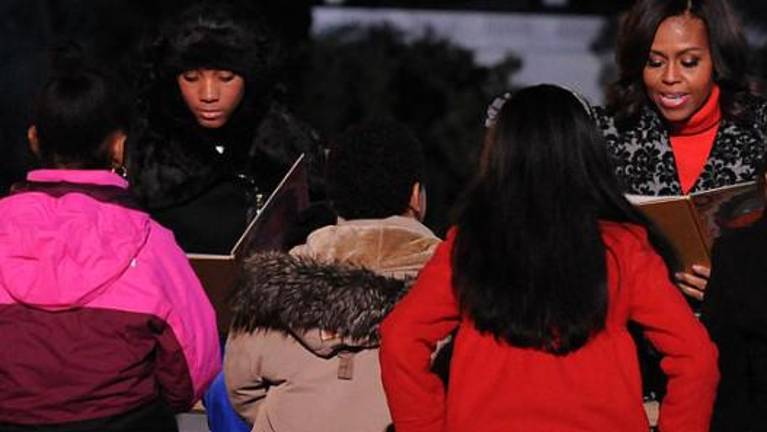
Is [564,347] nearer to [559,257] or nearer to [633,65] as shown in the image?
[559,257]

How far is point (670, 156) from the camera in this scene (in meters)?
3.95

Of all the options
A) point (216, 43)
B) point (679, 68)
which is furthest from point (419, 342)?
point (216, 43)

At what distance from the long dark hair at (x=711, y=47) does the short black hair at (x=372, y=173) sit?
73 cm

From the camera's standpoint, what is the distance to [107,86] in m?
3.58

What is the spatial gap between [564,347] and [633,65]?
3.82 ft

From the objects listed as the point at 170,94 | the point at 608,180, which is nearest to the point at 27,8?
the point at 170,94

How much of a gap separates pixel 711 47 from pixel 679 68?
0.35 ft

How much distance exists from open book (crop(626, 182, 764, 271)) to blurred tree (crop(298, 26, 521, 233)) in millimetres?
4950

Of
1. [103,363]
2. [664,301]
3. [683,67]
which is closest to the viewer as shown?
[664,301]

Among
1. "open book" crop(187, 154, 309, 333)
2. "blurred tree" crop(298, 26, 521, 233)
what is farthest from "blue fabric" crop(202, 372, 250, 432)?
"blurred tree" crop(298, 26, 521, 233)

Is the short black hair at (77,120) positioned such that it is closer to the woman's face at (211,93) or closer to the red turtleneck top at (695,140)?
the woman's face at (211,93)

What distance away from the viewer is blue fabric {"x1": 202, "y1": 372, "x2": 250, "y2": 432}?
3.82 meters

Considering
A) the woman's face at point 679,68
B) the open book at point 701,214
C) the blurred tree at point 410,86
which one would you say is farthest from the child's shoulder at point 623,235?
the blurred tree at point 410,86

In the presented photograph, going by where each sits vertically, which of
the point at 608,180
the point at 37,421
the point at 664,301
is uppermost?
the point at 608,180
